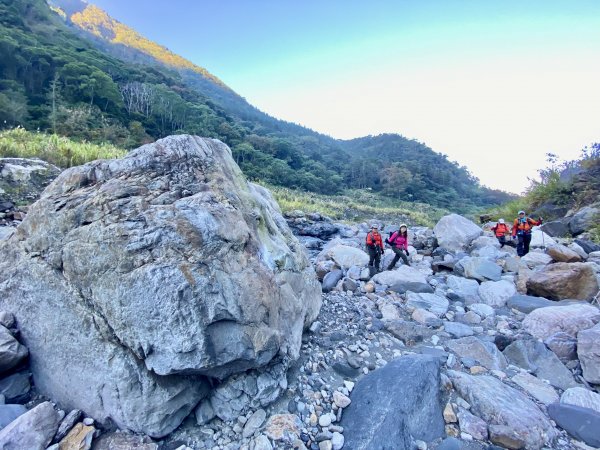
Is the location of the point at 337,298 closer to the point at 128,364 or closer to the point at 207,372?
the point at 207,372

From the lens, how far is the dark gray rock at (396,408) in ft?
7.38

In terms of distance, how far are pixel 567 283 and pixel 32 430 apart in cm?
613

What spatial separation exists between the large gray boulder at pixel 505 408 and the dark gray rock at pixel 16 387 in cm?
344

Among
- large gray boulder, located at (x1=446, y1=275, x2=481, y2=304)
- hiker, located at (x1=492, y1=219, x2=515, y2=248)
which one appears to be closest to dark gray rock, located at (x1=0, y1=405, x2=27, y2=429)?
A: large gray boulder, located at (x1=446, y1=275, x2=481, y2=304)

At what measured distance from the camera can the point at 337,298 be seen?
463 cm

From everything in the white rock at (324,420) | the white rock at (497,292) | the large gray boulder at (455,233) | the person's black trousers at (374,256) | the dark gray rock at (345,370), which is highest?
the large gray boulder at (455,233)

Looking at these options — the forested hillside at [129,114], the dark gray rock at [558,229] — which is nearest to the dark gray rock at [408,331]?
the dark gray rock at [558,229]

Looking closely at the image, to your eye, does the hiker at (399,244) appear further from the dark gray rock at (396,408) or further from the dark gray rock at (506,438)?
the dark gray rock at (506,438)

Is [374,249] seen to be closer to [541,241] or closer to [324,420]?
[324,420]

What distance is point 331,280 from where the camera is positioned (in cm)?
532

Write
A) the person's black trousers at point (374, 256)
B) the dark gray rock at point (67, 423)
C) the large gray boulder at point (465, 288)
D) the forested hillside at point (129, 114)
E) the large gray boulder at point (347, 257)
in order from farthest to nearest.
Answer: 1. the forested hillside at point (129, 114)
2. the large gray boulder at point (347, 257)
3. the person's black trousers at point (374, 256)
4. the large gray boulder at point (465, 288)
5. the dark gray rock at point (67, 423)

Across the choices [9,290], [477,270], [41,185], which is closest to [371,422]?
[9,290]

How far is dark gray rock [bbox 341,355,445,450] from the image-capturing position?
2248mm

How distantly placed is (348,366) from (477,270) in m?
4.03
